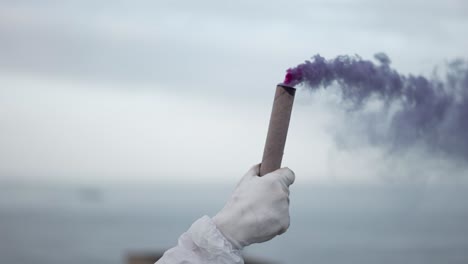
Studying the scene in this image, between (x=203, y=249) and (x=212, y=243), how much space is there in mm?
84

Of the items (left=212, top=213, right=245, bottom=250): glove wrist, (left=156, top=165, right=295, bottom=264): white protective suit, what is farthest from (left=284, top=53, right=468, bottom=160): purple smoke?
(left=212, top=213, right=245, bottom=250): glove wrist

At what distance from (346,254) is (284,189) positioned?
211ft

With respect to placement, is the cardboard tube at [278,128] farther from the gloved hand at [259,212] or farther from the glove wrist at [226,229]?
the glove wrist at [226,229]

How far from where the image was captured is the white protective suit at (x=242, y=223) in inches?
124

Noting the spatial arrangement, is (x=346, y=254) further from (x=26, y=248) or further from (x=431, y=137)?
(x=431, y=137)

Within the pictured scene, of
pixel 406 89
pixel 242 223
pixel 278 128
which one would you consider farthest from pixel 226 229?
pixel 406 89

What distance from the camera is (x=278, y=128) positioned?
3.22 m

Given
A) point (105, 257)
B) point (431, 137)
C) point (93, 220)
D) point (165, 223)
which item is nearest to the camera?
point (431, 137)

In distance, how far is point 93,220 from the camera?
10781 centimetres

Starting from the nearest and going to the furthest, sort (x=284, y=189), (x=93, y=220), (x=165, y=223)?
(x=284, y=189)
(x=165, y=223)
(x=93, y=220)

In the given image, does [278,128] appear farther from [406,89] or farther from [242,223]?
[406,89]

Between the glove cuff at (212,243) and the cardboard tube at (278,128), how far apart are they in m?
0.33

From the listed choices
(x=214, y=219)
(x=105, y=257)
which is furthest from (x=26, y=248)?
(x=214, y=219)

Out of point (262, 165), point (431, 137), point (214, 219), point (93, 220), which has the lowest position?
point (93, 220)
